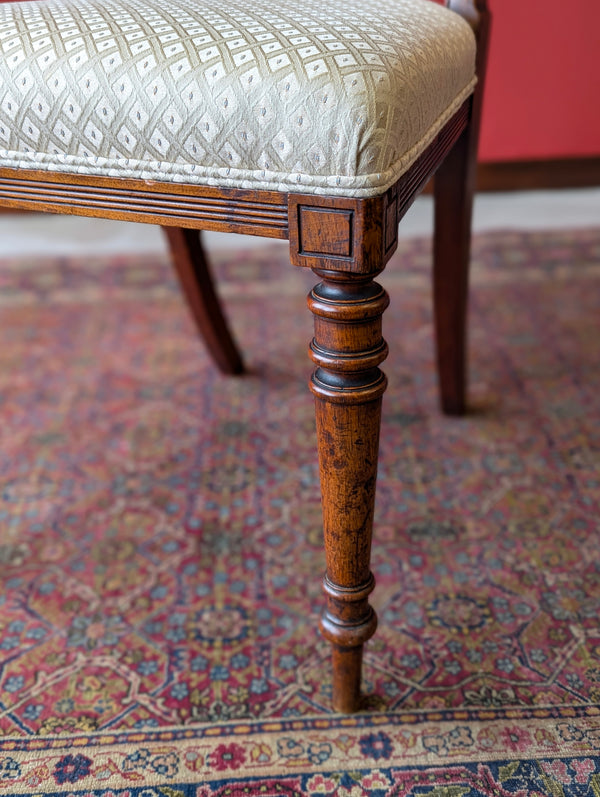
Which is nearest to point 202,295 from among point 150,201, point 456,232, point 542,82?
point 456,232

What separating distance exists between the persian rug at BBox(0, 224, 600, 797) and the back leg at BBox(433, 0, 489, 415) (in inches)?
5.1

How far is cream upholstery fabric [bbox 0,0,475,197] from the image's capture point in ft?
1.50

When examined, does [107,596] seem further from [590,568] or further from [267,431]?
[590,568]

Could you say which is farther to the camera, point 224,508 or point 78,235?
point 78,235

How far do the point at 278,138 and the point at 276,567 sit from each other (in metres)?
0.53

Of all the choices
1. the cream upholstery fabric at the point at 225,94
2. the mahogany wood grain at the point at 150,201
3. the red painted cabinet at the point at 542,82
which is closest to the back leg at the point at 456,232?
the cream upholstery fabric at the point at 225,94

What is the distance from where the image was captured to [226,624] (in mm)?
791

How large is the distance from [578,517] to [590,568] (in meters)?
0.09

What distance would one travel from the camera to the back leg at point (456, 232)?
0.82 metres

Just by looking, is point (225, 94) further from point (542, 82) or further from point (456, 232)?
point (542, 82)

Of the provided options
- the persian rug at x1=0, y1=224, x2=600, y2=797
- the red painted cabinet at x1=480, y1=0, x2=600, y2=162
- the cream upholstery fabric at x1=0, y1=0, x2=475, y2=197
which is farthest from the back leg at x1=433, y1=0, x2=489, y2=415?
the red painted cabinet at x1=480, y1=0, x2=600, y2=162

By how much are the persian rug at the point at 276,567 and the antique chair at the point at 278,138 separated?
0.14m

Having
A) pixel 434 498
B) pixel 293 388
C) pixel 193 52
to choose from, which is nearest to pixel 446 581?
pixel 434 498

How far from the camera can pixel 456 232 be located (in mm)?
910
